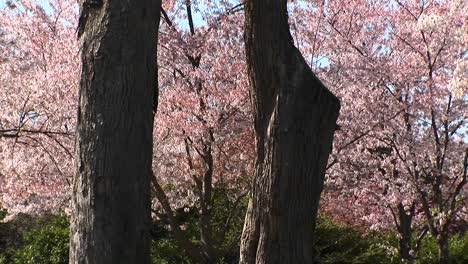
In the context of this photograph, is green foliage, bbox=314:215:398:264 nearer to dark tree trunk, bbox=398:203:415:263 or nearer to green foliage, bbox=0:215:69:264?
dark tree trunk, bbox=398:203:415:263

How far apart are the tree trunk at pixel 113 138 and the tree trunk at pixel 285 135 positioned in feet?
2.31

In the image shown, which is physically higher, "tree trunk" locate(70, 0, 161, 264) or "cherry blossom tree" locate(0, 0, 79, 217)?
"cherry blossom tree" locate(0, 0, 79, 217)

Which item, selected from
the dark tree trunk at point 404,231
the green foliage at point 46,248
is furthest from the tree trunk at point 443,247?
the green foliage at point 46,248

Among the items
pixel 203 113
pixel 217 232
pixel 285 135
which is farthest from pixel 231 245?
pixel 285 135

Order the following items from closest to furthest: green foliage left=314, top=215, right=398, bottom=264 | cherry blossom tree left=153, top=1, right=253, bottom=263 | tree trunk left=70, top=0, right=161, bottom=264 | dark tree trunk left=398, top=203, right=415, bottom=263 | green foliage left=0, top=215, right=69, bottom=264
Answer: tree trunk left=70, top=0, right=161, bottom=264 → cherry blossom tree left=153, top=1, right=253, bottom=263 → dark tree trunk left=398, top=203, right=415, bottom=263 → green foliage left=314, top=215, right=398, bottom=264 → green foliage left=0, top=215, right=69, bottom=264

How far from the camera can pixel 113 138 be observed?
13.4 feet

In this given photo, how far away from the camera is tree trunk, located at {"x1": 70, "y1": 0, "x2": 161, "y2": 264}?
4078 mm

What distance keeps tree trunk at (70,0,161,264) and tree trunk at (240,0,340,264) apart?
70 centimetres

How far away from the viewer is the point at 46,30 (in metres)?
10.8

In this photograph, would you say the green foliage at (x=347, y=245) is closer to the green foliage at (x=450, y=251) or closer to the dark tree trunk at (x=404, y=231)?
the dark tree trunk at (x=404, y=231)

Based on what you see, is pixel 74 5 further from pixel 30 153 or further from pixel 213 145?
pixel 213 145

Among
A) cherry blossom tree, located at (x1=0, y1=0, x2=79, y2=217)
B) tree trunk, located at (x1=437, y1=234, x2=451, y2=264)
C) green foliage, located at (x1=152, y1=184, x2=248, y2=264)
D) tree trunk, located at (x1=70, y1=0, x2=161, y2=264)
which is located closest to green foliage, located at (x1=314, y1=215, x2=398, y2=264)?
tree trunk, located at (x1=437, y1=234, x2=451, y2=264)

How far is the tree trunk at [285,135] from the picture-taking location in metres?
4.16

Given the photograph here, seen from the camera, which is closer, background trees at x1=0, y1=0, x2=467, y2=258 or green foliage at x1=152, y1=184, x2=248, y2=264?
background trees at x1=0, y1=0, x2=467, y2=258
